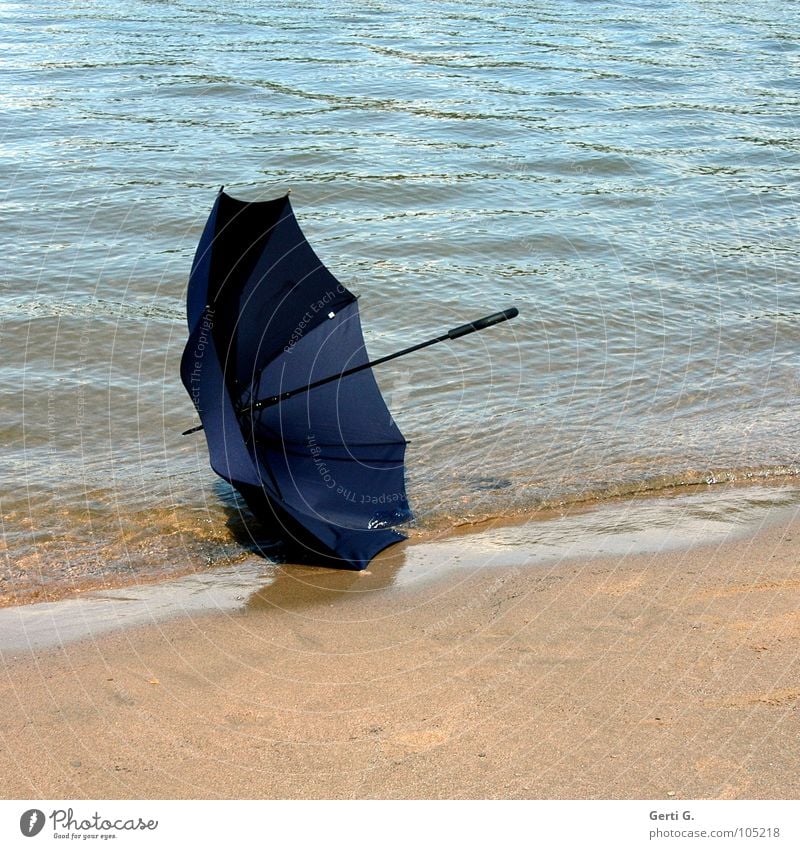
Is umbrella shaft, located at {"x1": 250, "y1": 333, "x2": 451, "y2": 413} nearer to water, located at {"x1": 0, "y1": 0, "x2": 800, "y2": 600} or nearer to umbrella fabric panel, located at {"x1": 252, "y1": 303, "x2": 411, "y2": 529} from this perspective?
umbrella fabric panel, located at {"x1": 252, "y1": 303, "x2": 411, "y2": 529}

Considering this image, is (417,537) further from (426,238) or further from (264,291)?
(426,238)

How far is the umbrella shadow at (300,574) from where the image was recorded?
6621 millimetres

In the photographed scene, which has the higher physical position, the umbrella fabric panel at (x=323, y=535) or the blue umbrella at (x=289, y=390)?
the blue umbrella at (x=289, y=390)

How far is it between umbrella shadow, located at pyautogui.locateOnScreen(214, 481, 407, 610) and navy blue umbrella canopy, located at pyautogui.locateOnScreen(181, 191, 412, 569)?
0.09 m

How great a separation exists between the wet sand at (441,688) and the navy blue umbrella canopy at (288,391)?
0.39 m

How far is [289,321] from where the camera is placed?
22.6ft

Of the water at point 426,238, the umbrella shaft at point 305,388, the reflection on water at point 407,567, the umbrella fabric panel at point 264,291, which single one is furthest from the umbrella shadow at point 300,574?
the umbrella fabric panel at point 264,291

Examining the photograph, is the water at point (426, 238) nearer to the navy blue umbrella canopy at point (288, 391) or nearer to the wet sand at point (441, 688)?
the navy blue umbrella canopy at point (288, 391)

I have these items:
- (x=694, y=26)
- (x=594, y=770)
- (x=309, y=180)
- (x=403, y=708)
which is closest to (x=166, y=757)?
(x=403, y=708)

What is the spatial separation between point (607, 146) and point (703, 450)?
878 centimetres

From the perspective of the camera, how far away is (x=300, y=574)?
6.93 m

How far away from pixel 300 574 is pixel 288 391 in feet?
3.71

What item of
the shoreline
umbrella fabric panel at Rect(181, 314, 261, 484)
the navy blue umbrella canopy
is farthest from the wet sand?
umbrella fabric panel at Rect(181, 314, 261, 484)

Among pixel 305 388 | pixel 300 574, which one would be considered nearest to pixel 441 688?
pixel 300 574
